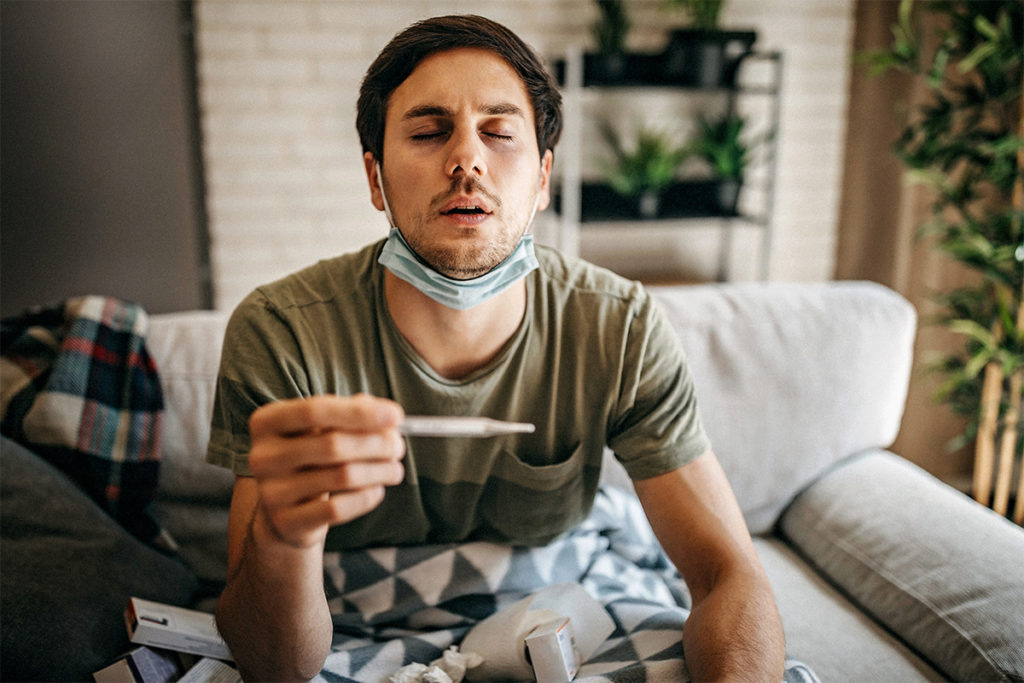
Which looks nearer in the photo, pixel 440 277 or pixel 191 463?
pixel 440 277

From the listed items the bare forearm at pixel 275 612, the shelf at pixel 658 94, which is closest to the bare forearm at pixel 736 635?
A: the bare forearm at pixel 275 612

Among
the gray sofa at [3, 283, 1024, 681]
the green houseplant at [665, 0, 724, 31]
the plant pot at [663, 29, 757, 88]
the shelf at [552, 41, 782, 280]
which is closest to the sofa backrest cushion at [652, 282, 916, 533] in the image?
the gray sofa at [3, 283, 1024, 681]

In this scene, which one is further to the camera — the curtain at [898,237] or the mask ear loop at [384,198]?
the curtain at [898,237]

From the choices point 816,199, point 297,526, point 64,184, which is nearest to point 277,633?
point 297,526

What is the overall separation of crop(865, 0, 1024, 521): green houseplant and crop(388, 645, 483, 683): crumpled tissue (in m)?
1.69

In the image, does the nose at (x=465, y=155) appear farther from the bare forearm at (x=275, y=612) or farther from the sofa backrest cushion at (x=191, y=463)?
the sofa backrest cushion at (x=191, y=463)

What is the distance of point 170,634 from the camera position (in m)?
0.97

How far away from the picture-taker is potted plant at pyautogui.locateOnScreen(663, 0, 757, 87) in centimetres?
283

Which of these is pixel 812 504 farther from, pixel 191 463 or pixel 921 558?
pixel 191 463

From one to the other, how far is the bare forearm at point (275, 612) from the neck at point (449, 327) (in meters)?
0.32

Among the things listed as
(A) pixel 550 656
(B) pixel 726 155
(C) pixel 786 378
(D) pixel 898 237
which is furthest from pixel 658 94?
(A) pixel 550 656

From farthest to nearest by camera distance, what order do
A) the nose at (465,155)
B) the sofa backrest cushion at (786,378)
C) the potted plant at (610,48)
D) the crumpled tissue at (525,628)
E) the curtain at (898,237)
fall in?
the potted plant at (610,48) → the curtain at (898,237) → the sofa backrest cushion at (786,378) → the crumpled tissue at (525,628) → the nose at (465,155)

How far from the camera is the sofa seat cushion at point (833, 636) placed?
1064 millimetres

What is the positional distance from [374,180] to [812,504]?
100cm
